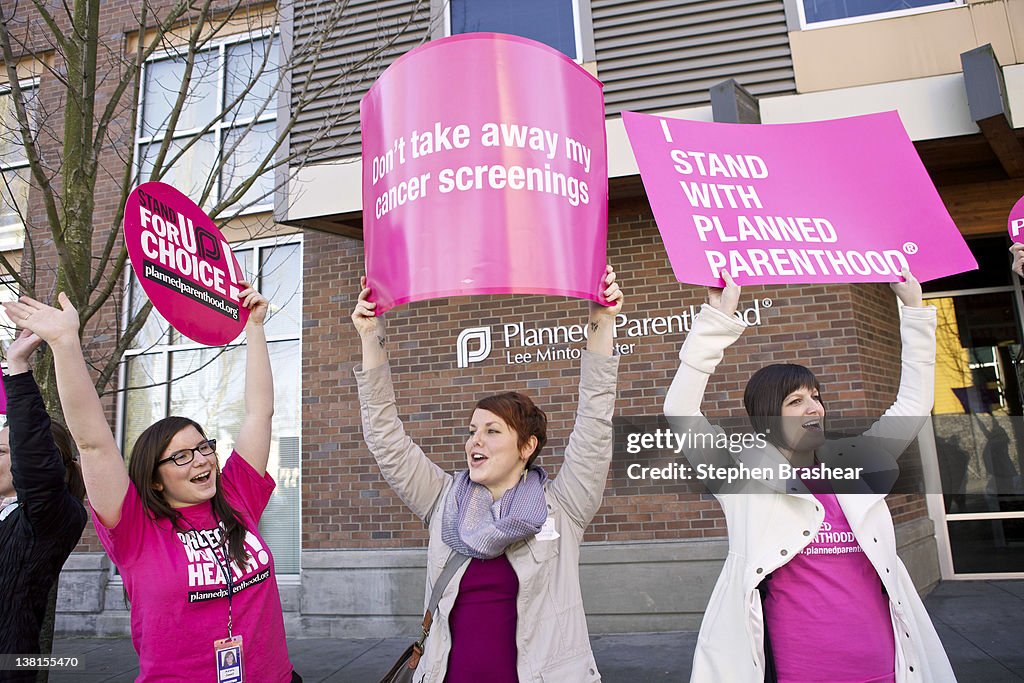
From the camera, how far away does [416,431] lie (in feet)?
20.6

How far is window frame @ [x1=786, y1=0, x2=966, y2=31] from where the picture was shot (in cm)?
580

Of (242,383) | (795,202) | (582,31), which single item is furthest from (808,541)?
(242,383)

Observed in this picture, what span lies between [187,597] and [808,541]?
186cm

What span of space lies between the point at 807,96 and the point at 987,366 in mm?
3350

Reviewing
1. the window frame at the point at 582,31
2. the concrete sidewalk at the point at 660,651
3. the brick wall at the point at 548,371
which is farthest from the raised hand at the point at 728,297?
the window frame at the point at 582,31

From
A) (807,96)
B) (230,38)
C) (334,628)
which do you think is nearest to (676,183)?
(807,96)

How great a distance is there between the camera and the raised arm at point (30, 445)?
7.12 ft

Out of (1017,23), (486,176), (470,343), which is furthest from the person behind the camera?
(470,343)

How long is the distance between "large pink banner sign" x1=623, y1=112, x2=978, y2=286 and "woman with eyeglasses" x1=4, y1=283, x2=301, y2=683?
1695 millimetres

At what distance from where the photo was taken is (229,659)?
2102 mm

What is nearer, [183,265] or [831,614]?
[831,614]

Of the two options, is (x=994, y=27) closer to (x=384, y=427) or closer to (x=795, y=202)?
(x=795, y=202)

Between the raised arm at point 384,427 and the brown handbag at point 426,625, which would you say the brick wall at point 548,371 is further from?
the brown handbag at point 426,625

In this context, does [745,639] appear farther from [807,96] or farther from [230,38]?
[230,38]
